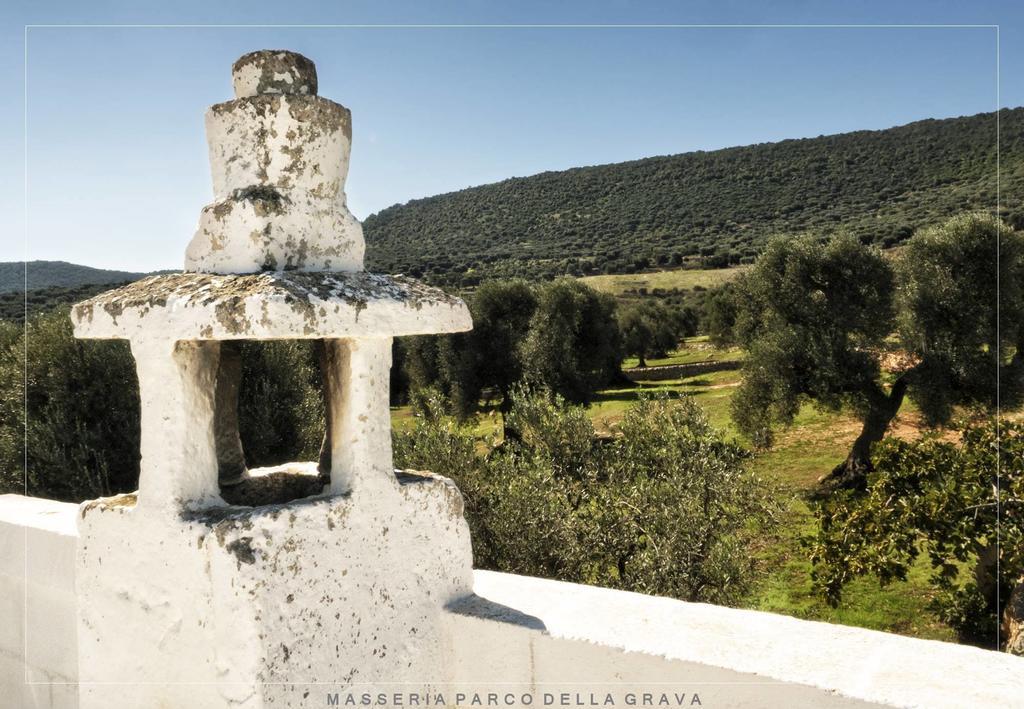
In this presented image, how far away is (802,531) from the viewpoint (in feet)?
52.2

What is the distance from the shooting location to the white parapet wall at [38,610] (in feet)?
11.5

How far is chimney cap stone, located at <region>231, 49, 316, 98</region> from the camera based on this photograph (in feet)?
8.70

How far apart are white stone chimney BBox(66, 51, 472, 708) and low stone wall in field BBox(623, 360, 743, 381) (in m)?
35.7

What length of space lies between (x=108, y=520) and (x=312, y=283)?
1093mm

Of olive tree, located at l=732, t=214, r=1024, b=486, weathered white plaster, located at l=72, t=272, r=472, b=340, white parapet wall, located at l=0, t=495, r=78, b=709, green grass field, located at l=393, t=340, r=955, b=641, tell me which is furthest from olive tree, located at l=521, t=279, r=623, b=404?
weathered white plaster, located at l=72, t=272, r=472, b=340

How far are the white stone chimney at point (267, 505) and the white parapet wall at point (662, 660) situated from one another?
70 millimetres

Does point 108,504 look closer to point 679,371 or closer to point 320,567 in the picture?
point 320,567

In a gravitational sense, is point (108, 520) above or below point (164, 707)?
above

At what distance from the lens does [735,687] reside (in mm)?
2160

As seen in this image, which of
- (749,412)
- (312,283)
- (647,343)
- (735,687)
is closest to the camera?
(735,687)

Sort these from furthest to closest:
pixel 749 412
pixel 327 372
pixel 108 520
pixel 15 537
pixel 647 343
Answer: pixel 647 343 → pixel 749 412 → pixel 15 537 → pixel 327 372 → pixel 108 520

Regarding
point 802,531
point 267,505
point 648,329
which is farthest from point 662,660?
point 648,329

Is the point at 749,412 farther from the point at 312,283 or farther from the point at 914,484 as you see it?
the point at 312,283

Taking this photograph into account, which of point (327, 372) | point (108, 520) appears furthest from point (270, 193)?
point (108, 520)
